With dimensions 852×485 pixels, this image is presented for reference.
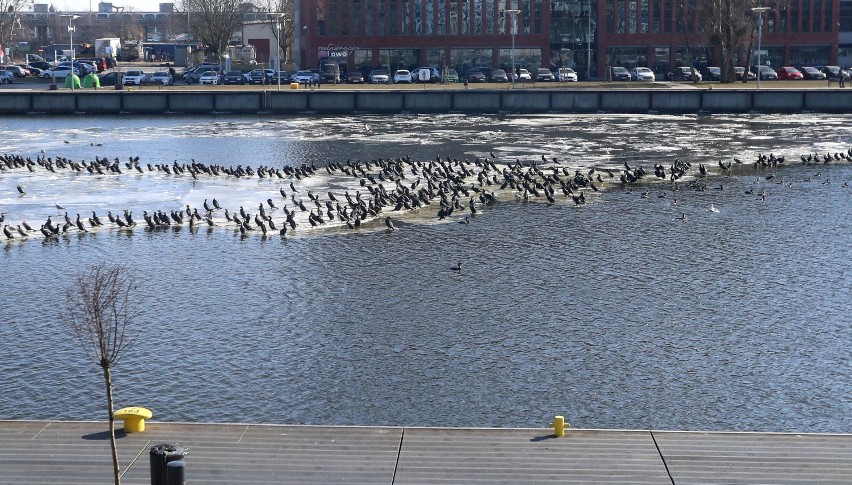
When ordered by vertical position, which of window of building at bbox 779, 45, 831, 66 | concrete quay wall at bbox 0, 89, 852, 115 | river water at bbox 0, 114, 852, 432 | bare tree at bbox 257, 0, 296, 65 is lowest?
river water at bbox 0, 114, 852, 432

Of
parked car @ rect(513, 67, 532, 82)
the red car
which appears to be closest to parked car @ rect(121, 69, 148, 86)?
parked car @ rect(513, 67, 532, 82)

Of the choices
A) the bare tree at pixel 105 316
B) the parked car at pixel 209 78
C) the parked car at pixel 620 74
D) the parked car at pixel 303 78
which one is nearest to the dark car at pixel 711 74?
the parked car at pixel 620 74

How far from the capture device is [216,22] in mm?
123438

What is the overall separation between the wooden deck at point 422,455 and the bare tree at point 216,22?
4217 inches

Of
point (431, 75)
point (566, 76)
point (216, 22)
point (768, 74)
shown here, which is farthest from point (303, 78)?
point (768, 74)

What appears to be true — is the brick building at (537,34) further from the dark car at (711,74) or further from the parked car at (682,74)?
the dark car at (711,74)

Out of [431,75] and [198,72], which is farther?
[198,72]

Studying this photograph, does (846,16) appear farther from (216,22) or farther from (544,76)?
(216,22)

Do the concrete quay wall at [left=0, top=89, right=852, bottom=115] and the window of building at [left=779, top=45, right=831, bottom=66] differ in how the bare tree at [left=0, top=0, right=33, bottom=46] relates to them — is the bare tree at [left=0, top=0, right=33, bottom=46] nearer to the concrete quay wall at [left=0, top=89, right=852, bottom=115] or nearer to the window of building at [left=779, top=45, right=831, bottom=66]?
the concrete quay wall at [left=0, top=89, right=852, bottom=115]

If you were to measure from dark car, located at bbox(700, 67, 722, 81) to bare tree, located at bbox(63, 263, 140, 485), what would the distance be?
7875 centimetres

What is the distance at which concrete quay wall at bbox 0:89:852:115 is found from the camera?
86.2 m

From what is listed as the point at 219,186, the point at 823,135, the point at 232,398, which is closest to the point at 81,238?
the point at 219,186

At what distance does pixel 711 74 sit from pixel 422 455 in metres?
91.7

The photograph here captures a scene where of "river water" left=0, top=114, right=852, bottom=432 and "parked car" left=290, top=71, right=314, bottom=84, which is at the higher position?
"parked car" left=290, top=71, right=314, bottom=84
